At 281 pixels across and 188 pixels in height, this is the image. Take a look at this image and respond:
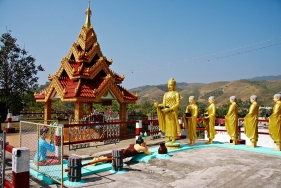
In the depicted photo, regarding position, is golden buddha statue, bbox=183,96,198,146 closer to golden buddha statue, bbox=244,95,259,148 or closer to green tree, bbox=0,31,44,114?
golden buddha statue, bbox=244,95,259,148

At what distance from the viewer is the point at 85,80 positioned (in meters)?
14.4

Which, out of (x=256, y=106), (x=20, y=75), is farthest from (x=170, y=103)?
(x=20, y=75)

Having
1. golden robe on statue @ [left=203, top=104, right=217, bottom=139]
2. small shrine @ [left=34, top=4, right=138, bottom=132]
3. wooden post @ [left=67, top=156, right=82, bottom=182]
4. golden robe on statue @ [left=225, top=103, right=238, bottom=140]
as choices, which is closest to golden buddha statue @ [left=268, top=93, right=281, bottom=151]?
golden robe on statue @ [left=225, top=103, right=238, bottom=140]

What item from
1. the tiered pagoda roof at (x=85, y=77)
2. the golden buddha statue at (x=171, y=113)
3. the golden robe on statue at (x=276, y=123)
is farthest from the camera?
the tiered pagoda roof at (x=85, y=77)

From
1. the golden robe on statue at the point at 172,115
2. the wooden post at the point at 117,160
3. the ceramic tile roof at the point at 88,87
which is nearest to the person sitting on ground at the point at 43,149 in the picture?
the wooden post at the point at 117,160

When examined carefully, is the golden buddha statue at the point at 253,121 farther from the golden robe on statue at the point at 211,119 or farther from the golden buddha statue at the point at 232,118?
the golden robe on statue at the point at 211,119

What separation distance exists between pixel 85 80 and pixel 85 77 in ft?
1.47

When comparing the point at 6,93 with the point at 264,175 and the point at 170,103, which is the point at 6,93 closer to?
the point at 170,103

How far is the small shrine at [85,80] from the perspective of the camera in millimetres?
13321

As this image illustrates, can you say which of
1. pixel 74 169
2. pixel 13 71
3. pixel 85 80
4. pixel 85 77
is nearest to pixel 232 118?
pixel 74 169

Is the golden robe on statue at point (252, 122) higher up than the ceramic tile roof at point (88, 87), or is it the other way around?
the ceramic tile roof at point (88, 87)

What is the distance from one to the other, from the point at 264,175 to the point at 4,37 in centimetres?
2468

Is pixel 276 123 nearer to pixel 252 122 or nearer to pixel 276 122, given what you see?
pixel 276 122

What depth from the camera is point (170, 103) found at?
388 inches
